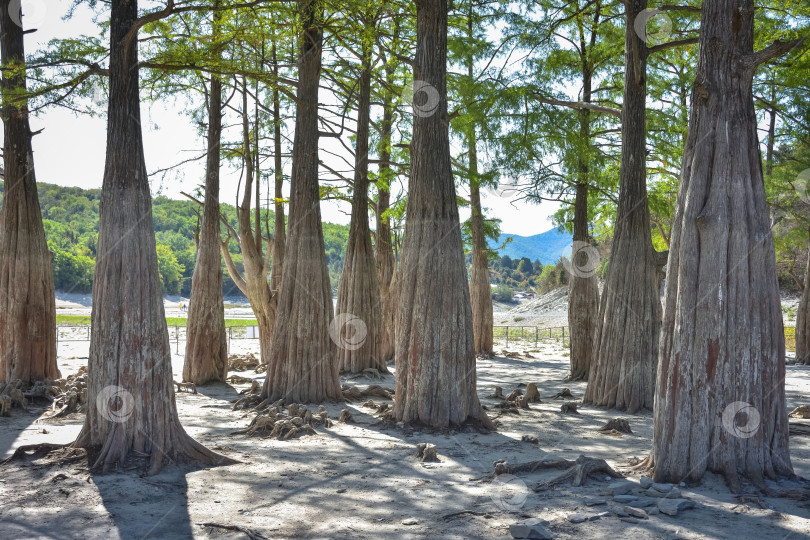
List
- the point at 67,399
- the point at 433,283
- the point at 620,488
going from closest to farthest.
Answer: the point at 620,488 < the point at 433,283 < the point at 67,399

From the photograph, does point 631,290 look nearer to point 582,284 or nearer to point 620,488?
point 582,284

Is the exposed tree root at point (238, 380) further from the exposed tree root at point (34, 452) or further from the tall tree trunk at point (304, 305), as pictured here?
the exposed tree root at point (34, 452)

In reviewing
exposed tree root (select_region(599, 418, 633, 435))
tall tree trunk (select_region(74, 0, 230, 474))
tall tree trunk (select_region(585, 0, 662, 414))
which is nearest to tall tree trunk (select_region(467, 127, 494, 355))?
tall tree trunk (select_region(585, 0, 662, 414))

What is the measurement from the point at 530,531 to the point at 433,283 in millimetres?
5325

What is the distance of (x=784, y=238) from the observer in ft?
74.1

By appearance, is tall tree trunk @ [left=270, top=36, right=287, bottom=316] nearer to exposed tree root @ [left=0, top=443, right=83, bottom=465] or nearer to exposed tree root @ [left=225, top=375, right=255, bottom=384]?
exposed tree root @ [left=225, top=375, right=255, bottom=384]

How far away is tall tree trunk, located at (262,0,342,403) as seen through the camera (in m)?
12.8

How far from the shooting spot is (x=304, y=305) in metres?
12.9

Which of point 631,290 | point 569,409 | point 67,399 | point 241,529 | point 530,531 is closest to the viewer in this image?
point 530,531

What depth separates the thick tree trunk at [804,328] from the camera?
65.2 ft

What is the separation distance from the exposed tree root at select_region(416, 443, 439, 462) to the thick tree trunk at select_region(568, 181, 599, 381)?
9.52 meters

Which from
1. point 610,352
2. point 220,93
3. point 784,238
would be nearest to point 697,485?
point 610,352

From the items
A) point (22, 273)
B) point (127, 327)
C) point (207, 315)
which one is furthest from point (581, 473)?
point (22, 273)

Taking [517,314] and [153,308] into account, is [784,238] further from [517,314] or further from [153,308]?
[517,314]
